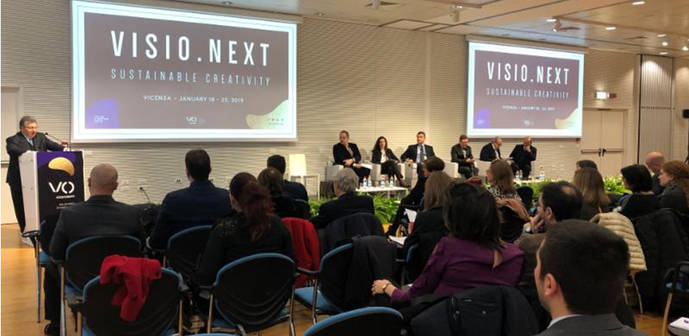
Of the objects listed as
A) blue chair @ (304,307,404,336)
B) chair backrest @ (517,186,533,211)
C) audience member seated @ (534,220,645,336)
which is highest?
audience member seated @ (534,220,645,336)

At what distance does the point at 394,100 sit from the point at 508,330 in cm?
1073

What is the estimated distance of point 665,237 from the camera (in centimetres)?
495

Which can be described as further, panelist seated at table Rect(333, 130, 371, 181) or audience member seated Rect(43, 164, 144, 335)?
panelist seated at table Rect(333, 130, 371, 181)

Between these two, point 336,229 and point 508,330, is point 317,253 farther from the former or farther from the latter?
point 508,330

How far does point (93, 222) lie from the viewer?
3.60 meters

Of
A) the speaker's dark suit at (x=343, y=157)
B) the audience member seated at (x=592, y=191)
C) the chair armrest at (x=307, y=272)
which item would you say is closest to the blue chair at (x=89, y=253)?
the chair armrest at (x=307, y=272)

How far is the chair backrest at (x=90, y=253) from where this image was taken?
3.33 metres

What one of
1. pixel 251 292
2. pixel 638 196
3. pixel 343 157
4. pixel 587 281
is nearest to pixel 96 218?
pixel 251 292

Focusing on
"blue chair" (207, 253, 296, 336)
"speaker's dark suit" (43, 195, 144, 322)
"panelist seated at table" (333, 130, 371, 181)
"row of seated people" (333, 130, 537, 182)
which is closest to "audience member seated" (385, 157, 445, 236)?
"blue chair" (207, 253, 296, 336)

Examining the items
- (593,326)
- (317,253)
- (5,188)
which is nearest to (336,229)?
(317,253)

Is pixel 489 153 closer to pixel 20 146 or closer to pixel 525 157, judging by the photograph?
pixel 525 157

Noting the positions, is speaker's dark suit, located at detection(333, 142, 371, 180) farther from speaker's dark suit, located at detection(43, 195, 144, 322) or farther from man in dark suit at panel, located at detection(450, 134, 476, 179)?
speaker's dark suit, located at detection(43, 195, 144, 322)

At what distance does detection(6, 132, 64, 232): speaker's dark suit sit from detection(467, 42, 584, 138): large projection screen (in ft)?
30.2

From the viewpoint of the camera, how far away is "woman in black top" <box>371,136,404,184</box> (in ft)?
38.5
